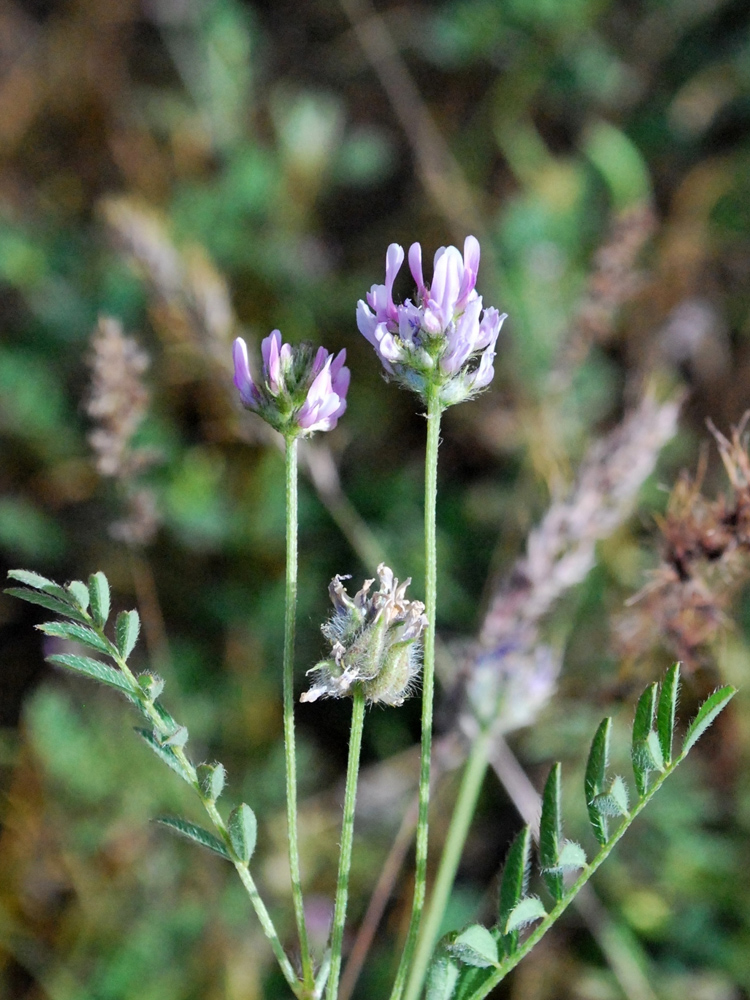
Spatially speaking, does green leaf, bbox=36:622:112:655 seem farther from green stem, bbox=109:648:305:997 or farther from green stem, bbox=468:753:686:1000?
green stem, bbox=468:753:686:1000

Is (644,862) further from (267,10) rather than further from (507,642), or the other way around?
(267,10)

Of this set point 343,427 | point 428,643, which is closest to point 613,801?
point 428,643

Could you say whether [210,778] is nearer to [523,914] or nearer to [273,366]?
[523,914]

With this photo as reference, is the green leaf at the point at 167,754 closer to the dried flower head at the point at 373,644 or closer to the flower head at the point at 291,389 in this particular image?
the dried flower head at the point at 373,644

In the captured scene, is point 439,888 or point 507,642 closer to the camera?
point 439,888

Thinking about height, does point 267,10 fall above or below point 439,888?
above

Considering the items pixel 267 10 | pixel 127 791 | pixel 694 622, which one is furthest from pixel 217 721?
pixel 267 10
